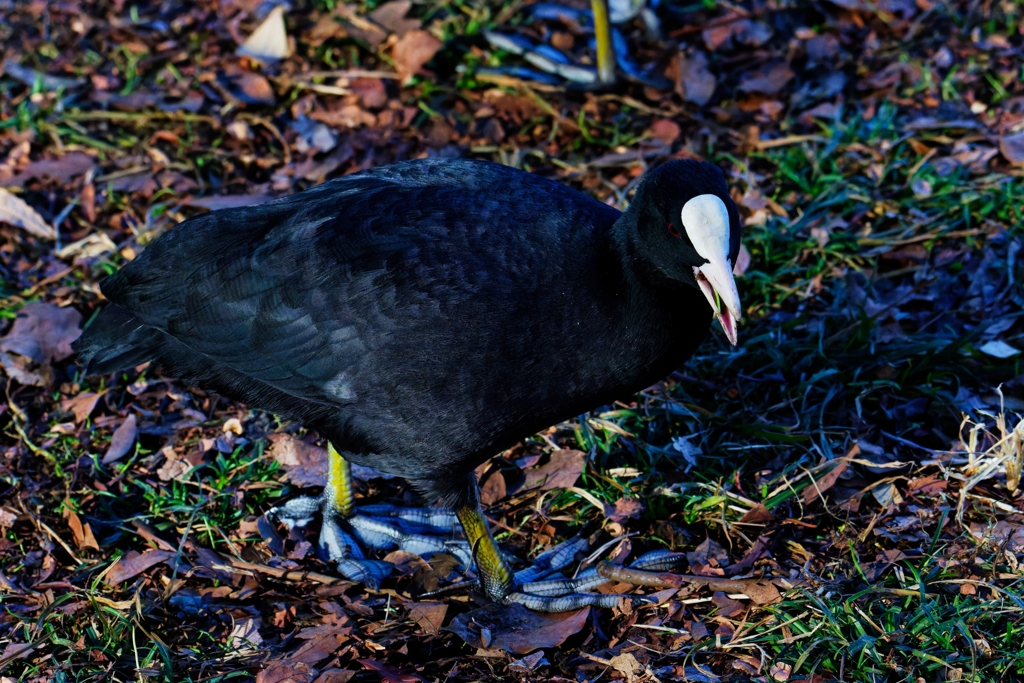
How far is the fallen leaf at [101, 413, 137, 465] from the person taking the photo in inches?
193

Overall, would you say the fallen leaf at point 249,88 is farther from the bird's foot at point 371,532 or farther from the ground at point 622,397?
the bird's foot at point 371,532

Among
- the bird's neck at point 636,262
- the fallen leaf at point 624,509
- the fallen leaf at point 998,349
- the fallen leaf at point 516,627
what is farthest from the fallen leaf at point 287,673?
the fallen leaf at point 998,349

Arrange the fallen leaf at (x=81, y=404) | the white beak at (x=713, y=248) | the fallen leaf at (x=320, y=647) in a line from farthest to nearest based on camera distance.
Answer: the fallen leaf at (x=81, y=404)
the fallen leaf at (x=320, y=647)
the white beak at (x=713, y=248)

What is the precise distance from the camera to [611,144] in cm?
632

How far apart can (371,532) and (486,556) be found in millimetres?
673

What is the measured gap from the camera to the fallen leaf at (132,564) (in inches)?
170

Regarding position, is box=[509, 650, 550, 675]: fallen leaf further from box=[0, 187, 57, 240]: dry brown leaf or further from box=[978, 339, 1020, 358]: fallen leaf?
box=[0, 187, 57, 240]: dry brown leaf

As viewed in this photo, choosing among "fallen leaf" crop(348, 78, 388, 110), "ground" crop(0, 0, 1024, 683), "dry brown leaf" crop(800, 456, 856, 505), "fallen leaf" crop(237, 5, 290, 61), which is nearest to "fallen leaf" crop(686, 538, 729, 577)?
"ground" crop(0, 0, 1024, 683)

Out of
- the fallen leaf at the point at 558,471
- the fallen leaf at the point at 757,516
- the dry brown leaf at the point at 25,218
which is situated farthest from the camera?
the dry brown leaf at the point at 25,218

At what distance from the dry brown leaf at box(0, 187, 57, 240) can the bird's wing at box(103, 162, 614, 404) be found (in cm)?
201

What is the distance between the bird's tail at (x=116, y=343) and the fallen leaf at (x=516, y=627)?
1754 mm

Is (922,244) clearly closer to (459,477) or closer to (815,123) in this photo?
(815,123)

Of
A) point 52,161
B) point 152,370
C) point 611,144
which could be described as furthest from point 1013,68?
point 52,161

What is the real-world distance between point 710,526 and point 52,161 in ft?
15.4
